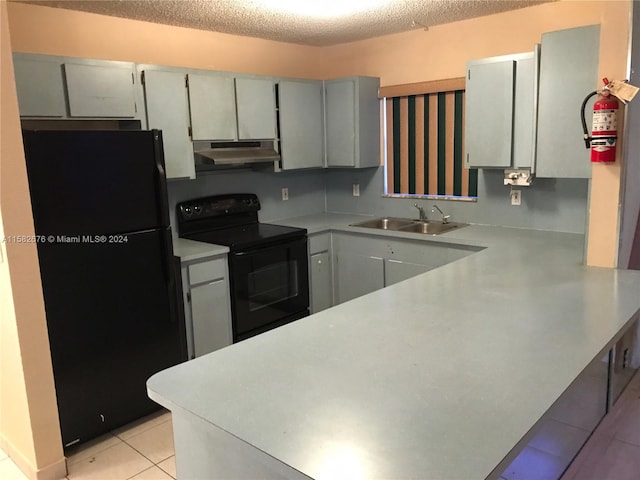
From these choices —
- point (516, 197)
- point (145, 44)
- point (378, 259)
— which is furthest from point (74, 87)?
point (516, 197)

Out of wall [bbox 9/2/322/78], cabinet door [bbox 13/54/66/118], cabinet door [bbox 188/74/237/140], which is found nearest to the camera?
cabinet door [bbox 13/54/66/118]

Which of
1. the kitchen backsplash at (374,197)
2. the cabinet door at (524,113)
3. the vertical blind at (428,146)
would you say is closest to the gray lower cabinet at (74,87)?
the kitchen backsplash at (374,197)

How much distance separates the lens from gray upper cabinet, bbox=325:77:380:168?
4.23 meters

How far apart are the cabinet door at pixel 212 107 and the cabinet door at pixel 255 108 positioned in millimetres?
67

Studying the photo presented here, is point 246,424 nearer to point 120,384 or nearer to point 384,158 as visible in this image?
point 120,384

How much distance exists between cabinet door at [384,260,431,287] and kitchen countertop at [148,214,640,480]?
138cm

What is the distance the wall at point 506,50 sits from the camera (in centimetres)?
229

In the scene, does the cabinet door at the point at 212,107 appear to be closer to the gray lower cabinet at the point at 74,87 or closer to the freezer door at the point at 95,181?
the gray lower cabinet at the point at 74,87

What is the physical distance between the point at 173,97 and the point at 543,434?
9.48ft

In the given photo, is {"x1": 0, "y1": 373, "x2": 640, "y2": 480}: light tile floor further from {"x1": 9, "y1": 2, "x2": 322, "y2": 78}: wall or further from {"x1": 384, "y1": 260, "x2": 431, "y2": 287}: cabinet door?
{"x1": 9, "y1": 2, "x2": 322, "y2": 78}: wall

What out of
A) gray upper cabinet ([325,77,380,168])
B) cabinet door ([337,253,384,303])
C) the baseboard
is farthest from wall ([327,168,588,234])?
the baseboard

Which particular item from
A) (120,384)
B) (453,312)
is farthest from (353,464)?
(120,384)

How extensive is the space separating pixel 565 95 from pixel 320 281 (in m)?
2.24

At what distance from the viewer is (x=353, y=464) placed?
104 centimetres
